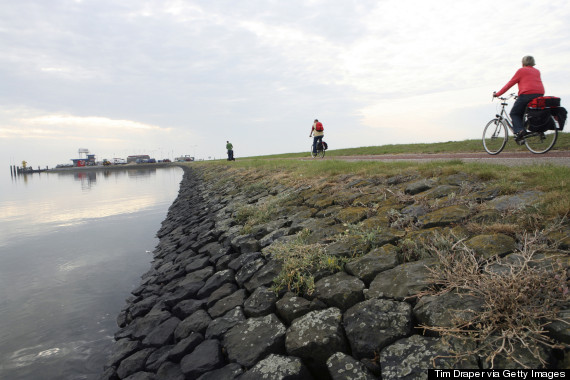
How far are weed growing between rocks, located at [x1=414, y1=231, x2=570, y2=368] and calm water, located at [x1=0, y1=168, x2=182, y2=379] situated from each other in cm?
574

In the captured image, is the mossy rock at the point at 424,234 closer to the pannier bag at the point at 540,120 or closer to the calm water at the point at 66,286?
the calm water at the point at 66,286

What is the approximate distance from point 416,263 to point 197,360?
2.76 meters

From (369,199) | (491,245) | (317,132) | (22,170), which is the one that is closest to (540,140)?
(369,199)

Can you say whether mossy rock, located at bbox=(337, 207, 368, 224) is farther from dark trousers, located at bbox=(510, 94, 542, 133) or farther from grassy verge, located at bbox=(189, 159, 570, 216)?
dark trousers, located at bbox=(510, 94, 542, 133)

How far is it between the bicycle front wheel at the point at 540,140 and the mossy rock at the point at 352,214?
6.14 m

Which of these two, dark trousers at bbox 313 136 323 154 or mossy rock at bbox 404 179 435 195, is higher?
dark trousers at bbox 313 136 323 154

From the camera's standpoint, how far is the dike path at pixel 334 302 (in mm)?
2676

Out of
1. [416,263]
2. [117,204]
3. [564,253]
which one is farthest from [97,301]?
[117,204]

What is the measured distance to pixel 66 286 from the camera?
9.62 metres

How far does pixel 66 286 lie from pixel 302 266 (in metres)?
8.90

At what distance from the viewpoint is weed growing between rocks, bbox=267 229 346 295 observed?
3990mm

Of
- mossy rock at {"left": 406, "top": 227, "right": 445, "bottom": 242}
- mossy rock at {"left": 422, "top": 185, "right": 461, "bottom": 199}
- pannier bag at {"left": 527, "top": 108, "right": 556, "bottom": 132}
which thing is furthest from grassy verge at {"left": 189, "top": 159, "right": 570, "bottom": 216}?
pannier bag at {"left": 527, "top": 108, "right": 556, "bottom": 132}

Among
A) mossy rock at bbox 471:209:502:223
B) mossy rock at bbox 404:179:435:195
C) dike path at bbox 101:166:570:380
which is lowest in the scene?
dike path at bbox 101:166:570:380

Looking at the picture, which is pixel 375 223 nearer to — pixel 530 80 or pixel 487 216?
pixel 487 216
